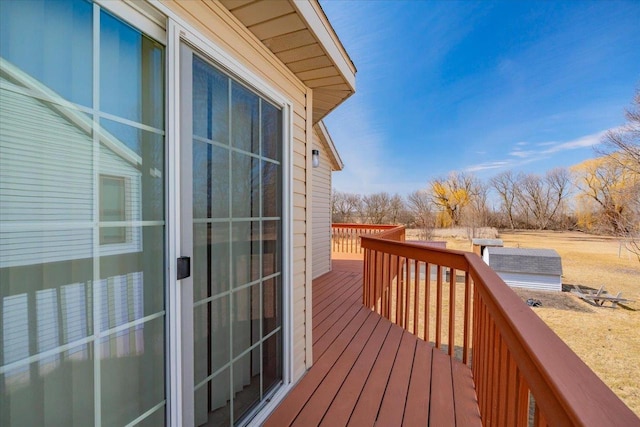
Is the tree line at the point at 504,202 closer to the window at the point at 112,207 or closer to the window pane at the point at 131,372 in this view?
the window pane at the point at 131,372

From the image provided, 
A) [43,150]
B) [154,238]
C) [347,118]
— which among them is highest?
[347,118]

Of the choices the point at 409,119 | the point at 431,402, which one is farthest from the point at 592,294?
the point at 409,119

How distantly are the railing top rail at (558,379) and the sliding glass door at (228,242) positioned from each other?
50.9 inches

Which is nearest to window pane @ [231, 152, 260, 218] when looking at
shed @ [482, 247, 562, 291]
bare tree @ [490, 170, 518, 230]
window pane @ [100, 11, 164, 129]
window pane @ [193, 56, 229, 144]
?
window pane @ [193, 56, 229, 144]

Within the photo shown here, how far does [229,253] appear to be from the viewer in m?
1.57

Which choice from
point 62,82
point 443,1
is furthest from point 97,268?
point 443,1

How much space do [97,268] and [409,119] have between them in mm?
28940

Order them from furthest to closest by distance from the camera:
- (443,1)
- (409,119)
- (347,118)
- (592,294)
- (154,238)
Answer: (409,119) → (347,118) → (443,1) → (592,294) → (154,238)

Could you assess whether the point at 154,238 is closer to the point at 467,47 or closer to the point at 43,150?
the point at 43,150

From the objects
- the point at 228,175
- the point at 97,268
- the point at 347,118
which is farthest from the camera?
the point at 347,118

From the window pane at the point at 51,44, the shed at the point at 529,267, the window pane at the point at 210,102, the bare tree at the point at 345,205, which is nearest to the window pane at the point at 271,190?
the window pane at the point at 210,102

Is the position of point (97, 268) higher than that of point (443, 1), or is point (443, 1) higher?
point (443, 1)

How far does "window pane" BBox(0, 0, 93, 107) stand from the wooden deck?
6.52ft

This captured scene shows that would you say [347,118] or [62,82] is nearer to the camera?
[62,82]
